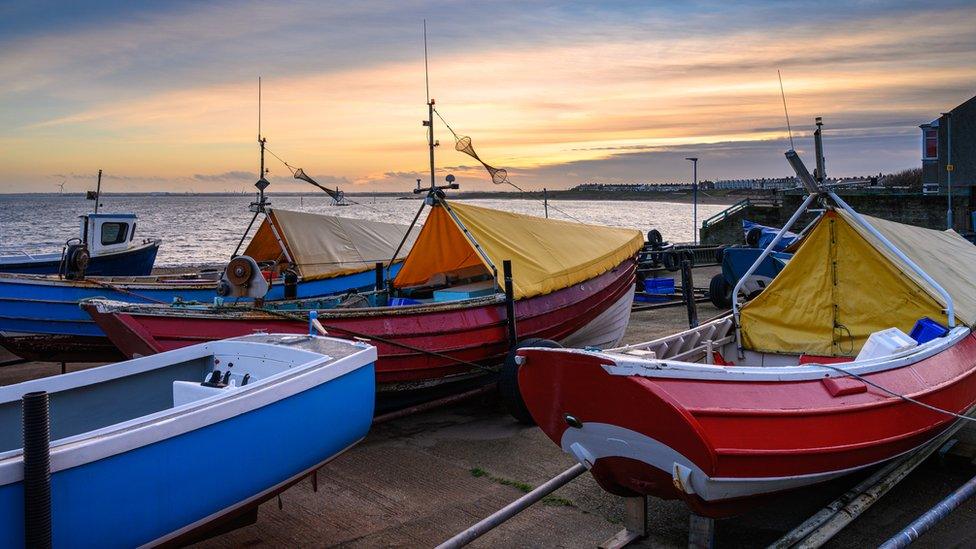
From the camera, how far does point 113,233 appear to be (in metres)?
21.8

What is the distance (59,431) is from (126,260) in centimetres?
1703

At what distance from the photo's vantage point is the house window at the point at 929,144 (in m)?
35.2

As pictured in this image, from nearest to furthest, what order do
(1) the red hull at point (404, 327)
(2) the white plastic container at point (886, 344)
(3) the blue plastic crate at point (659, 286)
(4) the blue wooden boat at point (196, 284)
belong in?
1. (2) the white plastic container at point (886, 344)
2. (1) the red hull at point (404, 327)
3. (4) the blue wooden boat at point (196, 284)
4. (3) the blue plastic crate at point (659, 286)

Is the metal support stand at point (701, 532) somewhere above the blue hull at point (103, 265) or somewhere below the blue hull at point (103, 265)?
below

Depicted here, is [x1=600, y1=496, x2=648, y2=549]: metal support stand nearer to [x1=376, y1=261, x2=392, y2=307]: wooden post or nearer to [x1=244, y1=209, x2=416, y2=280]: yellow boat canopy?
[x1=376, y1=261, x2=392, y2=307]: wooden post

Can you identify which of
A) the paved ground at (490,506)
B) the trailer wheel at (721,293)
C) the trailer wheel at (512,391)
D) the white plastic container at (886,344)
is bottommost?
the paved ground at (490,506)

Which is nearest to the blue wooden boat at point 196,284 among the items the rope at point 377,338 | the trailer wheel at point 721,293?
the rope at point 377,338

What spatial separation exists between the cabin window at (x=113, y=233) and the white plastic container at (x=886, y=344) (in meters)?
20.0

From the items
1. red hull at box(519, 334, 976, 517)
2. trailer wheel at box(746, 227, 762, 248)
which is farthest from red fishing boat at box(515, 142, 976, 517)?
trailer wheel at box(746, 227, 762, 248)

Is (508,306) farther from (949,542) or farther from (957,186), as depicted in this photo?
(957,186)

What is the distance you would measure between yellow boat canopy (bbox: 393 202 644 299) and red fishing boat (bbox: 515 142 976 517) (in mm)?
3460

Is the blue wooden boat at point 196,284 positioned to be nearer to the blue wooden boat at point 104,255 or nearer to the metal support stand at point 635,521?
the blue wooden boat at point 104,255

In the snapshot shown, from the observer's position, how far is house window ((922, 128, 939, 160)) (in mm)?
35166

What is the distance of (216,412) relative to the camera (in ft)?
17.1
